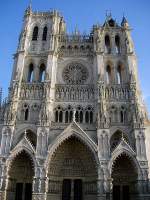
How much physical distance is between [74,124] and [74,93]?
4.10 metres

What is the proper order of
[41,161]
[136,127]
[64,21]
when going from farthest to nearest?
1. [64,21]
2. [136,127]
3. [41,161]

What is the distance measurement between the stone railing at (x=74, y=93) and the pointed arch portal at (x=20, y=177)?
7.08 metres

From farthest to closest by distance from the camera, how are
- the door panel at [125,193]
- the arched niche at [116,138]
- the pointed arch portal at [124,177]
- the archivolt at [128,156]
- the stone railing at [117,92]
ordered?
the stone railing at [117,92], the arched niche at [116,138], the door panel at [125,193], the pointed arch portal at [124,177], the archivolt at [128,156]

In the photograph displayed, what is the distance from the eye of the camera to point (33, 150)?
21969mm

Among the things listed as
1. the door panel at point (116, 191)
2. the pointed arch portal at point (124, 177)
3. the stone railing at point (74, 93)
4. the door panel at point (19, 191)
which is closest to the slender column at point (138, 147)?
the pointed arch portal at point (124, 177)

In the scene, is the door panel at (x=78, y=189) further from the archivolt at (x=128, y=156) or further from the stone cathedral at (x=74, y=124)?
the archivolt at (x=128, y=156)

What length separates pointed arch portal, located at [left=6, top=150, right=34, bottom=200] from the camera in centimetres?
2184

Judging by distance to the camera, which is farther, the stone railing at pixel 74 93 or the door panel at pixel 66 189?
the stone railing at pixel 74 93

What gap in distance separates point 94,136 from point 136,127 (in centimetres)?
403

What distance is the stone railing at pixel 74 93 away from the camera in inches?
1017

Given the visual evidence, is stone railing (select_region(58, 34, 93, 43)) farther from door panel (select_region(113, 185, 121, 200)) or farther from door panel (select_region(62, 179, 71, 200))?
door panel (select_region(113, 185, 121, 200))

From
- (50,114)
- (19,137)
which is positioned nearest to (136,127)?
(50,114)

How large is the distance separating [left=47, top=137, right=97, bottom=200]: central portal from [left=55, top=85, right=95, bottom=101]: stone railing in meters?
4.52

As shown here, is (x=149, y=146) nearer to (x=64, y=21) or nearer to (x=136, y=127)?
(x=136, y=127)
